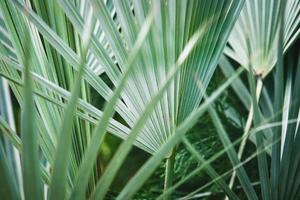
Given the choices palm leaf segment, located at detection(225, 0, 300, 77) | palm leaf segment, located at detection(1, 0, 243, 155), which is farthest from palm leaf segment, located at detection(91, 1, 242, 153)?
palm leaf segment, located at detection(225, 0, 300, 77)

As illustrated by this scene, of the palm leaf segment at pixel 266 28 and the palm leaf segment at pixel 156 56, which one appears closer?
the palm leaf segment at pixel 156 56

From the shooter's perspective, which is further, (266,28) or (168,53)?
(266,28)

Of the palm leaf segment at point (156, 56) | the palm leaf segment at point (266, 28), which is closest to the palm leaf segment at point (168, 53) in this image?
the palm leaf segment at point (156, 56)

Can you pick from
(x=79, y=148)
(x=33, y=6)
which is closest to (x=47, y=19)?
(x=33, y=6)

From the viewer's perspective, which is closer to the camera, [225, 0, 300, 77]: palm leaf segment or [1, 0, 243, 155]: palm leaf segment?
[1, 0, 243, 155]: palm leaf segment

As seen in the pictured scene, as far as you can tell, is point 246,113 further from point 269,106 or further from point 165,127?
point 165,127

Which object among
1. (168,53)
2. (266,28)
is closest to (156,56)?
(168,53)

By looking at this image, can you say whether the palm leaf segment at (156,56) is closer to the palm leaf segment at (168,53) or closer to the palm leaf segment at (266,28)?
the palm leaf segment at (168,53)

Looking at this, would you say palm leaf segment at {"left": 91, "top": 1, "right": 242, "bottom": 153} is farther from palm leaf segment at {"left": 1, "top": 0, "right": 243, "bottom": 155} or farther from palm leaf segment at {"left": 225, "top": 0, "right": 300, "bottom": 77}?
palm leaf segment at {"left": 225, "top": 0, "right": 300, "bottom": 77}

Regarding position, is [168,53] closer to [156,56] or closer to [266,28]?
[156,56]

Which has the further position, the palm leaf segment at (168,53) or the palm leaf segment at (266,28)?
the palm leaf segment at (266,28)

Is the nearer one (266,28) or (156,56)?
(156,56)
